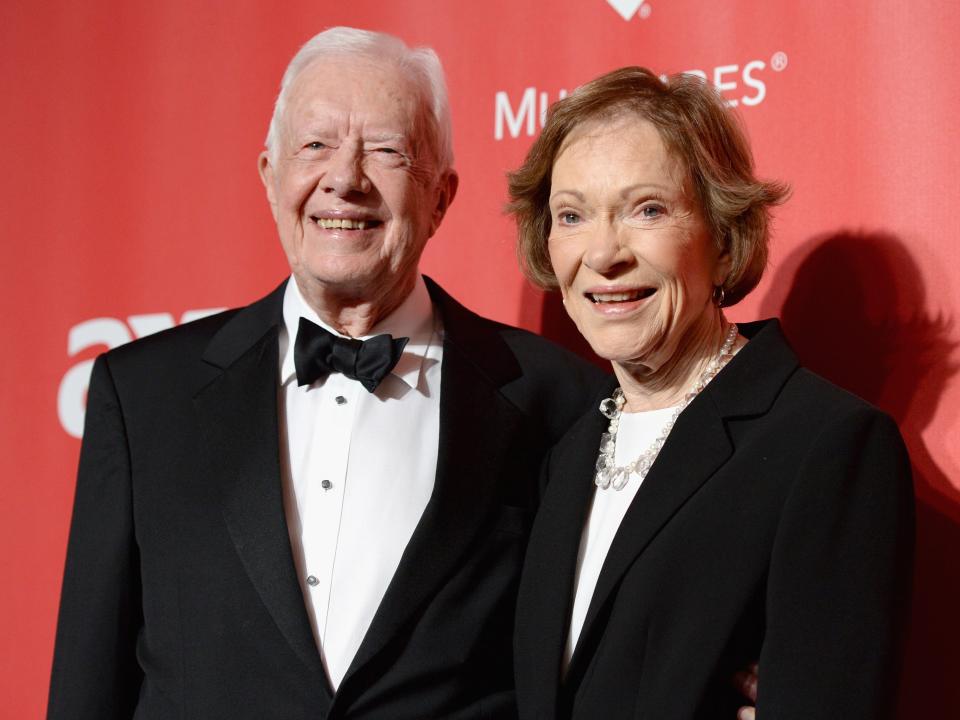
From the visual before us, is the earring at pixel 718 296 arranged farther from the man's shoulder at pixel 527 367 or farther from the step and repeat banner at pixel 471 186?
the step and repeat banner at pixel 471 186

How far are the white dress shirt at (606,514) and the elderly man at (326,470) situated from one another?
0.65 ft

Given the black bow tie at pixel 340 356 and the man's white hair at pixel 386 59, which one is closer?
the black bow tie at pixel 340 356

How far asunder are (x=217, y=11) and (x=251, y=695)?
5.83 feet

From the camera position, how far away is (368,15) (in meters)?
2.82

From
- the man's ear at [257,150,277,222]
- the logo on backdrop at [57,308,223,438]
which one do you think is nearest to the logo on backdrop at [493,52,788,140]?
the man's ear at [257,150,277,222]

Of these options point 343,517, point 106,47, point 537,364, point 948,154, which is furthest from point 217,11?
point 948,154

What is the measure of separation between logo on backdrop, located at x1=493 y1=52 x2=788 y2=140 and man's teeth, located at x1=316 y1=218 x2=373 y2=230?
45 cm

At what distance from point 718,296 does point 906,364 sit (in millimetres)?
481

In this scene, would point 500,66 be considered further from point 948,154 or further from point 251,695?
point 251,695

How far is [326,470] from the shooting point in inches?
80.5

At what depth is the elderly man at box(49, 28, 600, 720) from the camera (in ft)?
6.31

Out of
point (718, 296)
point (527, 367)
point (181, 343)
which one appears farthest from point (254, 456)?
point (718, 296)

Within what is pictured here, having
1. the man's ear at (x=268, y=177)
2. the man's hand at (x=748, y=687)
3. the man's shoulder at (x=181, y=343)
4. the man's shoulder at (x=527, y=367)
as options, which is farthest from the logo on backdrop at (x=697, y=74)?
the man's hand at (x=748, y=687)

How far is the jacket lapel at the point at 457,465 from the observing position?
191cm
